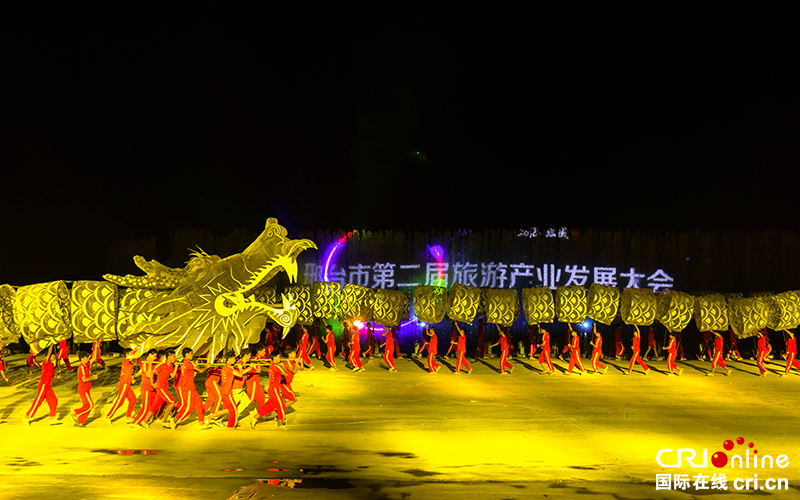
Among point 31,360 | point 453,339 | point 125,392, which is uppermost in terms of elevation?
point 453,339

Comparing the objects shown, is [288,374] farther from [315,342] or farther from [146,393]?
[315,342]

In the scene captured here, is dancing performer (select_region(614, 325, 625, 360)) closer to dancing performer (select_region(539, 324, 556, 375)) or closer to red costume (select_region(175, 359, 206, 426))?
dancing performer (select_region(539, 324, 556, 375))

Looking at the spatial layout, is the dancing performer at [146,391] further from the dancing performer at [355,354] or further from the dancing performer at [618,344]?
the dancing performer at [618,344]

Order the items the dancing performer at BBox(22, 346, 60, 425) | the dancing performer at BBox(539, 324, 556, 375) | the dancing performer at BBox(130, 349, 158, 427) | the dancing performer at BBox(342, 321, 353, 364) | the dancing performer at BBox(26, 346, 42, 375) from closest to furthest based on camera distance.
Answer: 1. the dancing performer at BBox(130, 349, 158, 427)
2. the dancing performer at BBox(22, 346, 60, 425)
3. the dancing performer at BBox(26, 346, 42, 375)
4. the dancing performer at BBox(539, 324, 556, 375)
5. the dancing performer at BBox(342, 321, 353, 364)

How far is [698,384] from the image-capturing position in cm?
1319

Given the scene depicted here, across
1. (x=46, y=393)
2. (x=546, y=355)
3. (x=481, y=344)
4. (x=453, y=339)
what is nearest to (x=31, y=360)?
(x=46, y=393)

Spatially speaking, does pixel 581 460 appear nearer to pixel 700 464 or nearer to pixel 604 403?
pixel 700 464

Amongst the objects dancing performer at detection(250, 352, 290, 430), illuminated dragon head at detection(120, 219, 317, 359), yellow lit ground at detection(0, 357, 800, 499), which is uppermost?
illuminated dragon head at detection(120, 219, 317, 359)

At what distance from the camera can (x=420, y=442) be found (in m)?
8.00

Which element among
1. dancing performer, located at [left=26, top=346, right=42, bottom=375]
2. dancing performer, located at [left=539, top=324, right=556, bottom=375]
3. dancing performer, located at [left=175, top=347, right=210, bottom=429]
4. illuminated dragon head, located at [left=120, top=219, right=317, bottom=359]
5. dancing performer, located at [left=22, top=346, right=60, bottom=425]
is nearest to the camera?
dancing performer, located at [left=175, top=347, right=210, bottom=429]

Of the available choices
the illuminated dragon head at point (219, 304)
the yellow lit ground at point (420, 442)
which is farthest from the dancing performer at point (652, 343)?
the illuminated dragon head at point (219, 304)

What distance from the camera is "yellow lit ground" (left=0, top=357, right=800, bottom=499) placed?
6.09 metres

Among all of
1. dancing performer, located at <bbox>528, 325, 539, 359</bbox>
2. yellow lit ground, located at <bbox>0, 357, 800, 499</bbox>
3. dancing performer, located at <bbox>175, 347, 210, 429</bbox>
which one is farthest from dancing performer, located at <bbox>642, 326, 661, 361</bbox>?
dancing performer, located at <bbox>175, 347, 210, 429</bbox>

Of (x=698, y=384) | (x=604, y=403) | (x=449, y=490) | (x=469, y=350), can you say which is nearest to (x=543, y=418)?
(x=604, y=403)
